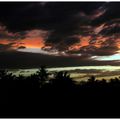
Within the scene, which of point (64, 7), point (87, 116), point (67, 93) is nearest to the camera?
point (87, 116)

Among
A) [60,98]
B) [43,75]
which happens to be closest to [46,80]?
[43,75]

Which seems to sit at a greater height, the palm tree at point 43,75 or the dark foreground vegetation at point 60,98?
the palm tree at point 43,75

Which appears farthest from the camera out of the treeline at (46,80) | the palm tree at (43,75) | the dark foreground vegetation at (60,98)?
the treeline at (46,80)

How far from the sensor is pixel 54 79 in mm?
7961

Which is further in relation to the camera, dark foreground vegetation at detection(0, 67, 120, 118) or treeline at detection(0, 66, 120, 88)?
treeline at detection(0, 66, 120, 88)

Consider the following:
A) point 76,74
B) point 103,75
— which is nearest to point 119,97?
point 103,75

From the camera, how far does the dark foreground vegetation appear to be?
22.2ft

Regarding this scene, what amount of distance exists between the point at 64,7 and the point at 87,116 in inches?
107

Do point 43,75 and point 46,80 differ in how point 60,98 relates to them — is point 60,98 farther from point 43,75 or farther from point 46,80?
point 46,80

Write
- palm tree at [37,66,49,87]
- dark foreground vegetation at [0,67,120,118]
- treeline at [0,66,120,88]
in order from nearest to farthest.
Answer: dark foreground vegetation at [0,67,120,118] < palm tree at [37,66,49,87] < treeline at [0,66,120,88]

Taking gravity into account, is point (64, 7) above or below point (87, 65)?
above

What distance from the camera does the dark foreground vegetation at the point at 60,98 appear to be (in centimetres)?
676

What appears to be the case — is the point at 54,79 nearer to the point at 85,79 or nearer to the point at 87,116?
the point at 85,79

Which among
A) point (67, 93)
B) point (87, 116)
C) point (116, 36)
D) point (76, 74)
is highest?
point (116, 36)
